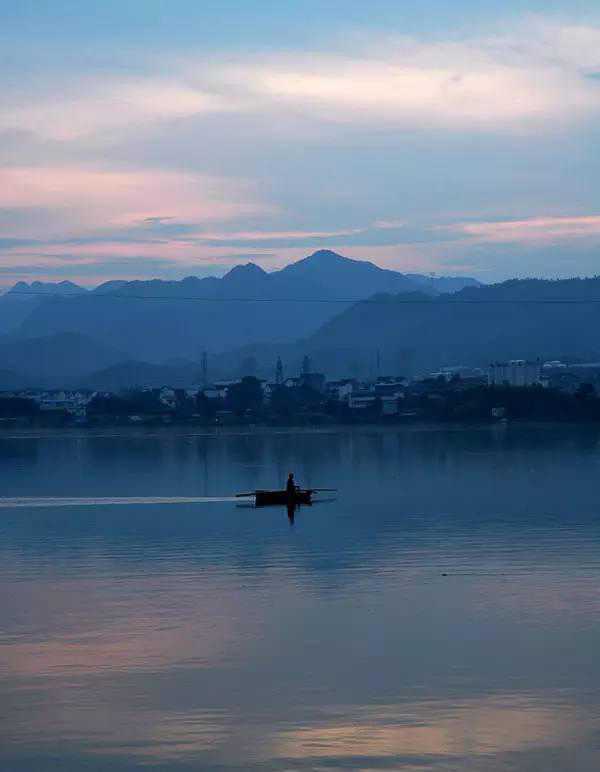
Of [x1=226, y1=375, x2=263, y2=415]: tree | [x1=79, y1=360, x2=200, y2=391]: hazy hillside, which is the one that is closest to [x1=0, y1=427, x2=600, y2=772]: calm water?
[x1=226, y1=375, x2=263, y2=415]: tree

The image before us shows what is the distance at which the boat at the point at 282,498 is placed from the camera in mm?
29266

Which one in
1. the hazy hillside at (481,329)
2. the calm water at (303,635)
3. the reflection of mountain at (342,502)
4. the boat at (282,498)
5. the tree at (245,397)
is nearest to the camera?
the calm water at (303,635)

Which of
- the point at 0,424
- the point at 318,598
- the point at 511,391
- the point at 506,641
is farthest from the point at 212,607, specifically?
the point at 0,424

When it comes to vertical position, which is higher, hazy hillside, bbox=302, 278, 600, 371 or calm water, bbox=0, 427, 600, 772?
hazy hillside, bbox=302, 278, 600, 371

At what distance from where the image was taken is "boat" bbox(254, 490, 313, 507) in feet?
96.0

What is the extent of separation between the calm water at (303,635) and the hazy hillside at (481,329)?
446 feet

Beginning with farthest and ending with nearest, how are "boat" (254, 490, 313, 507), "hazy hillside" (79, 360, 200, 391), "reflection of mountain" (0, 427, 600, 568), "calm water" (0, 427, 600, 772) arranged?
"hazy hillside" (79, 360, 200, 391), "boat" (254, 490, 313, 507), "reflection of mountain" (0, 427, 600, 568), "calm water" (0, 427, 600, 772)

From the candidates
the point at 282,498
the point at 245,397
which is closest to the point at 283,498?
the point at 282,498

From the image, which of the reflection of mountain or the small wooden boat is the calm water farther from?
the small wooden boat

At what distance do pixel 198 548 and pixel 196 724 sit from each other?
35.7ft

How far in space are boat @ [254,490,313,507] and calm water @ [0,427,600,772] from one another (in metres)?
0.25

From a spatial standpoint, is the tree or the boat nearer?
the boat

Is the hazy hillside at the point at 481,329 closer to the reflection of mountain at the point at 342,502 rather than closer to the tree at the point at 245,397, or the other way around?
the tree at the point at 245,397

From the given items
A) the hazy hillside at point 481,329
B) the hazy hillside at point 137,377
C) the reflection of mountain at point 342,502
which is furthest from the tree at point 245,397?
the hazy hillside at point 137,377
